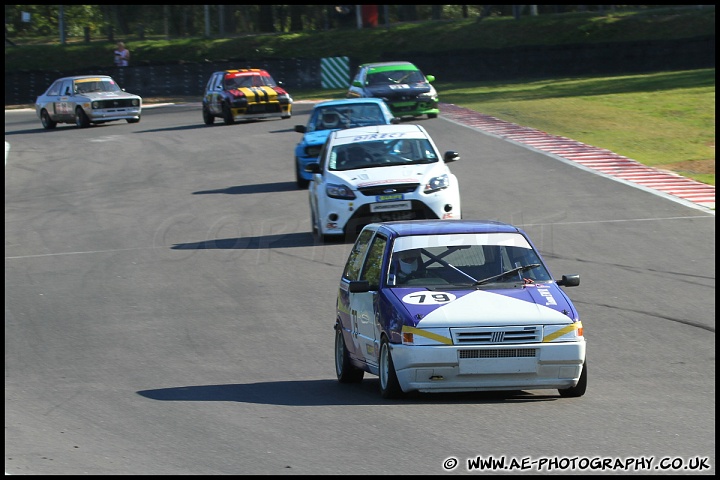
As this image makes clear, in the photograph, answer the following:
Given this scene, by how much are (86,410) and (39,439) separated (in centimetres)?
117

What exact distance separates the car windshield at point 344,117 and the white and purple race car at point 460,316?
14.0 metres

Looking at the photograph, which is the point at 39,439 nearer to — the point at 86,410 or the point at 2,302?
the point at 86,410

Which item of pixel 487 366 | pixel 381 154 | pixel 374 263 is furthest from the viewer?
pixel 381 154

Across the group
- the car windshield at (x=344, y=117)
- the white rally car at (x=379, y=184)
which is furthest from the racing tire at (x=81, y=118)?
the white rally car at (x=379, y=184)

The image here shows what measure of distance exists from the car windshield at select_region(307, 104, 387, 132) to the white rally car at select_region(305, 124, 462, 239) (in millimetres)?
5262

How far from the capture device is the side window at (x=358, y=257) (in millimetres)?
10570

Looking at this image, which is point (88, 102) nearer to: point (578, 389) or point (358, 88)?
point (358, 88)

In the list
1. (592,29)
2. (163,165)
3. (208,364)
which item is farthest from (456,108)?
(208,364)

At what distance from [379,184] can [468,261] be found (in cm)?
781

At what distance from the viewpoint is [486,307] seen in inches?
351

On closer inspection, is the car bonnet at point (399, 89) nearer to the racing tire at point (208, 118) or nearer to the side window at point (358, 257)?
the racing tire at point (208, 118)

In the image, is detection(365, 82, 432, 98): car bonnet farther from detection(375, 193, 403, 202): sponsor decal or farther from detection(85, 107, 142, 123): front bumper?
detection(375, 193, 403, 202): sponsor decal

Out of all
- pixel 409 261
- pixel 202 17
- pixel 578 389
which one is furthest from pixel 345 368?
pixel 202 17

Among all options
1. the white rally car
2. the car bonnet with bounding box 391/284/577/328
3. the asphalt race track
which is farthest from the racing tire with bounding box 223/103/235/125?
the car bonnet with bounding box 391/284/577/328
